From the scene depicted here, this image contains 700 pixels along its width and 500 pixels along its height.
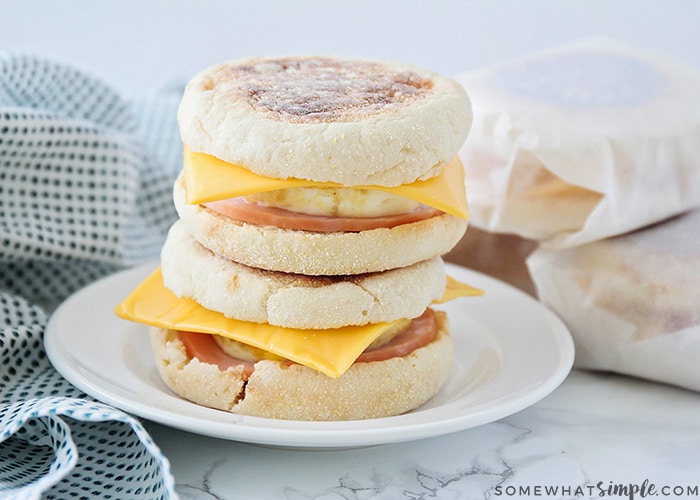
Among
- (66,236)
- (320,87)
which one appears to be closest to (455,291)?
(320,87)

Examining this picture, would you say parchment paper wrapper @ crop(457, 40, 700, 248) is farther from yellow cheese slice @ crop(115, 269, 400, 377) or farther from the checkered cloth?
the checkered cloth

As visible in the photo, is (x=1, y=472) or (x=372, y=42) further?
(x=372, y=42)

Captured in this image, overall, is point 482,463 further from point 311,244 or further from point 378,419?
point 311,244

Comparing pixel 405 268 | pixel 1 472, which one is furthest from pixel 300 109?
pixel 1 472

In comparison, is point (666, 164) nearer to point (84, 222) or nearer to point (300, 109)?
point (300, 109)

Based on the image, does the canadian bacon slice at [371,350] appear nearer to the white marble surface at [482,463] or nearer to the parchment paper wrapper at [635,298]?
the white marble surface at [482,463]

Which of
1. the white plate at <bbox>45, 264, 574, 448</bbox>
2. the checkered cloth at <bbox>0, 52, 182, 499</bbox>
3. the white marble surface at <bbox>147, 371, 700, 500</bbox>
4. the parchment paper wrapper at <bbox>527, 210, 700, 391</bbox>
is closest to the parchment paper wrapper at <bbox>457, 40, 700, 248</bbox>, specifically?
the parchment paper wrapper at <bbox>527, 210, 700, 391</bbox>
